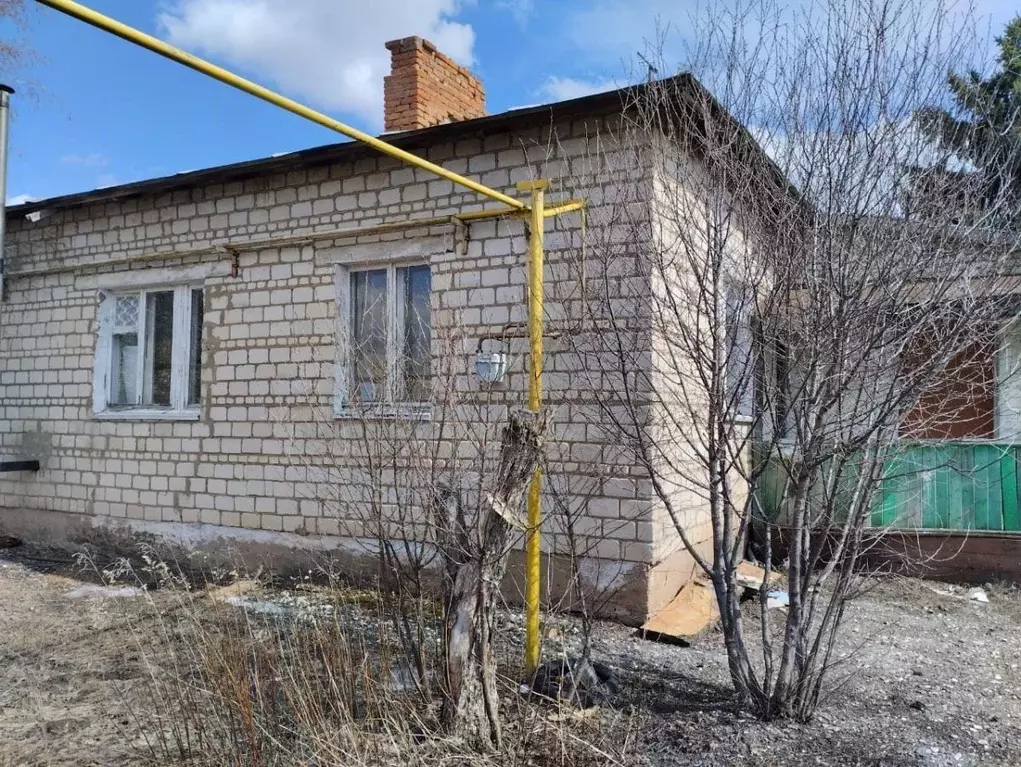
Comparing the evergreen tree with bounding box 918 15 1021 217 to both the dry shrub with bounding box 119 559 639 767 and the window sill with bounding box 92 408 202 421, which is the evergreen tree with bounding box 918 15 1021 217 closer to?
the dry shrub with bounding box 119 559 639 767

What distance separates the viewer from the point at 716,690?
427 centimetres

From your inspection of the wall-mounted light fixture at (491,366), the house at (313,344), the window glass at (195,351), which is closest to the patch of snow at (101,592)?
the house at (313,344)

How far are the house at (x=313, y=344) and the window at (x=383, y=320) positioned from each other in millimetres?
20

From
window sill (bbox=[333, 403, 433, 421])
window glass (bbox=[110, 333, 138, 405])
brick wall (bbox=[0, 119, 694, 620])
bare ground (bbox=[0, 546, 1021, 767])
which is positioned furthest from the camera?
window glass (bbox=[110, 333, 138, 405])

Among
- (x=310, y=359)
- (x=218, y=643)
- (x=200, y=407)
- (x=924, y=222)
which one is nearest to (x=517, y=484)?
(x=218, y=643)

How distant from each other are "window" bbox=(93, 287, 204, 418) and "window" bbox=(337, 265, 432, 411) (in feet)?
6.14

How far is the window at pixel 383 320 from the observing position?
246 inches

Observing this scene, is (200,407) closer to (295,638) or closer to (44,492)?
(44,492)

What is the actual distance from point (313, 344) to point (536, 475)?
350cm

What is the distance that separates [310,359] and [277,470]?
1.05m

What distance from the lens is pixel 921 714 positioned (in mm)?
3977

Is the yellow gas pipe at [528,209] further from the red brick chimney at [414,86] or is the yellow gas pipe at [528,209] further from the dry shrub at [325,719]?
the red brick chimney at [414,86]

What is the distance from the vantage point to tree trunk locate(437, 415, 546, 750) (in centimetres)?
324

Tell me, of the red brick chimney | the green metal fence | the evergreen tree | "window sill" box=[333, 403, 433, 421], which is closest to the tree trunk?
"window sill" box=[333, 403, 433, 421]
